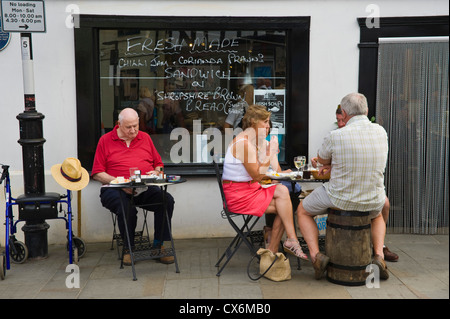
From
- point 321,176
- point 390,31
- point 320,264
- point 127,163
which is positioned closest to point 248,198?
point 321,176

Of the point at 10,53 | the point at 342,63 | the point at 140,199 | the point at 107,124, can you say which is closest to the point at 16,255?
the point at 140,199

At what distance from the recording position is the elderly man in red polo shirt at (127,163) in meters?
5.27

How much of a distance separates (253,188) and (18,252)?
253 centimetres

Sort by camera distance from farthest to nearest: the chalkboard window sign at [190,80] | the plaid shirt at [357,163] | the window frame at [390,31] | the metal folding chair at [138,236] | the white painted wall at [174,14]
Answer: the chalkboard window sign at [190,80] < the window frame at [390,31] < the white painted wall at [174,14] < the metal folding chair at [138,236] < the plaid shirt at [357,163]

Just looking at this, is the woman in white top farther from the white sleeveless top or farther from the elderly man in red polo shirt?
the elderly man in red polo shirt

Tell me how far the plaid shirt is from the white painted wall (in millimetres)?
1777

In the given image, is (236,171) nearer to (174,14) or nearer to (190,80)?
(190,80)

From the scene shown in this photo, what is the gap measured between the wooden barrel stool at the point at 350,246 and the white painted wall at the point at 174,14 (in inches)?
73.1

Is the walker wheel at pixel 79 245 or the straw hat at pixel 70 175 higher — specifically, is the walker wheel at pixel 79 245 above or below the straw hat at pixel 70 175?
below

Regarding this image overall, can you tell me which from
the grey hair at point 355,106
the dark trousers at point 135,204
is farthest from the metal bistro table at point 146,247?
the grey hair at point 355,106

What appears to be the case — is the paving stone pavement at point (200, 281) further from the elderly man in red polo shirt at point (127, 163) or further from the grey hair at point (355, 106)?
the grey hair at point (355, 106)

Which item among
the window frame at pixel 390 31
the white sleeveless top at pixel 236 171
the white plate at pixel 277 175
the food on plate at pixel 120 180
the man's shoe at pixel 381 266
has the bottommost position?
the man's shoe at pixel 381 266

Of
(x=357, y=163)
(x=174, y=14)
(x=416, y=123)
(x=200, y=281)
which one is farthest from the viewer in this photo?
(x=416, y=123)

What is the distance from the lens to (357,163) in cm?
429
